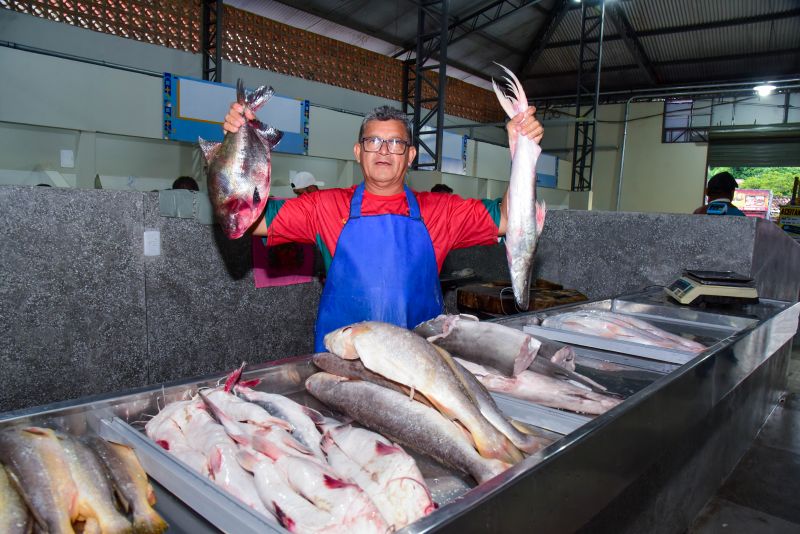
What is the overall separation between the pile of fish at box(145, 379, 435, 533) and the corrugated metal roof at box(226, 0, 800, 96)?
430 inches

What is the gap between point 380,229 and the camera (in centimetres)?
245

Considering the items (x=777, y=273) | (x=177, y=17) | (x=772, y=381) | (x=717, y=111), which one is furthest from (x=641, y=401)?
(x=717, y=111)

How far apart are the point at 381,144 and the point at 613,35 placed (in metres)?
15.1

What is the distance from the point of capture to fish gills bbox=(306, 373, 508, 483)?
1.21 meters

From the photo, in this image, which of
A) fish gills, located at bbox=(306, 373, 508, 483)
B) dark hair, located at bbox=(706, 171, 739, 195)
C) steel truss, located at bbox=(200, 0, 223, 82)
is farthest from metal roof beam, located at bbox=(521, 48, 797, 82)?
fish gills, located at bbox=(306, 373, 508, 483)

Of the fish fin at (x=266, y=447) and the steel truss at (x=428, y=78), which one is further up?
the steel truss at (x=428, y=78)

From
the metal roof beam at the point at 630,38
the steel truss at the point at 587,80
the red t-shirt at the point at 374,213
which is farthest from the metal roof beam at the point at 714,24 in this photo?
the red t-shirt at the point at 374,213

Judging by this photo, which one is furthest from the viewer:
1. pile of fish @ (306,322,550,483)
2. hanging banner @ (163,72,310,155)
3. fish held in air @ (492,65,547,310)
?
hanging banner @ (163,72,310,155)

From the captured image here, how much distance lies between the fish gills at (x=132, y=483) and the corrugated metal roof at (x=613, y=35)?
11.0 m

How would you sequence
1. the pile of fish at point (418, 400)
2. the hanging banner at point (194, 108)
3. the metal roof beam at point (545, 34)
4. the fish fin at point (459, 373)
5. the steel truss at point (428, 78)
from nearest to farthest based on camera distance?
1. the pile of fish at point (418, 400)
2. the fish fin at point (459, 373)
3. the hanging banner at point (194, 108)
4. the steel truss at point (428, 78)
5. the metal roof beam at point (545, 34)

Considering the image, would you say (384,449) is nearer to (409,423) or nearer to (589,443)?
(409,423)

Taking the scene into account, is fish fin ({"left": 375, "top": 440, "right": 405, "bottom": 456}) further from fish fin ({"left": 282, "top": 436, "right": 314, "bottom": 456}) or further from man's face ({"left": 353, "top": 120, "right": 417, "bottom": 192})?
man's face ({"left": 353, "top": 120, "right": 417, "bottom": 192})

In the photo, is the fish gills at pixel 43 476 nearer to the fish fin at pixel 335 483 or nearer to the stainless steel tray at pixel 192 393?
the stainless steel tray at pixel 192 393

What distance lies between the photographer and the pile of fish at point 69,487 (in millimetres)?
913
